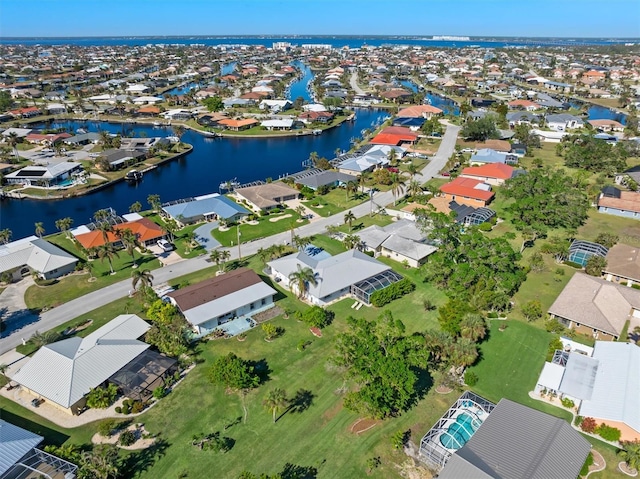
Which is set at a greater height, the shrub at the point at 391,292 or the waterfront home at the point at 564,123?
the waterfront home at the point at 564,123

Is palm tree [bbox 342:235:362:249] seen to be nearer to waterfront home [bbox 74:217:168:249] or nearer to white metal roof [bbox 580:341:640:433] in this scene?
waterfront home [bbox 74:217:168:249]

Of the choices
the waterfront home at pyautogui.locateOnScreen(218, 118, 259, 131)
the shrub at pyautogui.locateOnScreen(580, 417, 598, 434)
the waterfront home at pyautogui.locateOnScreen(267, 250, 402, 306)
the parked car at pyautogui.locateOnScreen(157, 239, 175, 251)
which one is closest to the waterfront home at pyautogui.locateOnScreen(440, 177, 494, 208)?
the waterfront home at pyautogui.locateOnScreen(267, 250, 402, 306)

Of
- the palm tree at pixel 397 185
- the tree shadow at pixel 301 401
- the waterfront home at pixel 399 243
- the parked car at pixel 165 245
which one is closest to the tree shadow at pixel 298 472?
the tree shadow at pixel 301 401

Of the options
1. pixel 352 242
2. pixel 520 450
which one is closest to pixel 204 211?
pixel 352 242

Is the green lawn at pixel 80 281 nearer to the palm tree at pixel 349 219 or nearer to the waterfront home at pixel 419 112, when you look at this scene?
the palm tree at pixel 349 219

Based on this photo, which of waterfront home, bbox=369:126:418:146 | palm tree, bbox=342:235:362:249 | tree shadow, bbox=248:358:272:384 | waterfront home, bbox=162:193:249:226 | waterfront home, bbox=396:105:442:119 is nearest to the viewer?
tree shadow, bbox=248:358:272:384

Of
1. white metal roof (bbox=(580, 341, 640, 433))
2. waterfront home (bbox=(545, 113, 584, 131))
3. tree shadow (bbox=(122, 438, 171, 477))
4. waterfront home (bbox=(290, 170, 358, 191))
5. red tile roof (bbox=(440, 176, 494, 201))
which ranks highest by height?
waterfront home (bbox=(545, 113, 584, 131))
